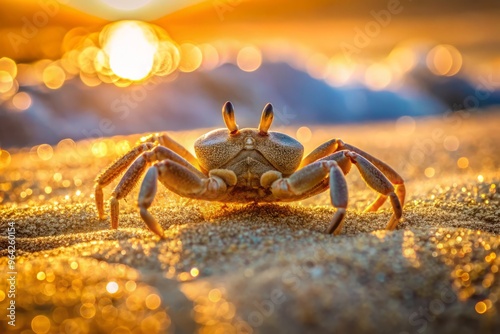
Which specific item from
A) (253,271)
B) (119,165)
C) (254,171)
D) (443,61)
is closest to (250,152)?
(254,171)

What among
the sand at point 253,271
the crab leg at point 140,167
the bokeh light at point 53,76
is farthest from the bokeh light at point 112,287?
the bokeh light at point 53,76

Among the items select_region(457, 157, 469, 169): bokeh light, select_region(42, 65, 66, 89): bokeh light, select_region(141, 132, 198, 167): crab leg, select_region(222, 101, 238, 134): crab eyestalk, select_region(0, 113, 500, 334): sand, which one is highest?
select_region(42, 65, 66, 89): bokeh light

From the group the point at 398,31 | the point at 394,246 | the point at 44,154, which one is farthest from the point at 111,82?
the point at 398,31

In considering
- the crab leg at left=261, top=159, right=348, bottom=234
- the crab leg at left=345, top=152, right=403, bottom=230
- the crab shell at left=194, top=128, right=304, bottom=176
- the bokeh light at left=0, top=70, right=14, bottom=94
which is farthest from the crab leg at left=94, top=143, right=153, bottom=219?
the bokeh light at left=0, top=70, right=14, bottom=94

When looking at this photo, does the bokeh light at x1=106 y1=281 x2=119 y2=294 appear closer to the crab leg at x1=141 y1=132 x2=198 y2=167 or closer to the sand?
the sand

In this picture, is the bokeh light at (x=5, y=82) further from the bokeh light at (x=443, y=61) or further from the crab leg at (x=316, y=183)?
the bokeh light at (x=443, y=61)
